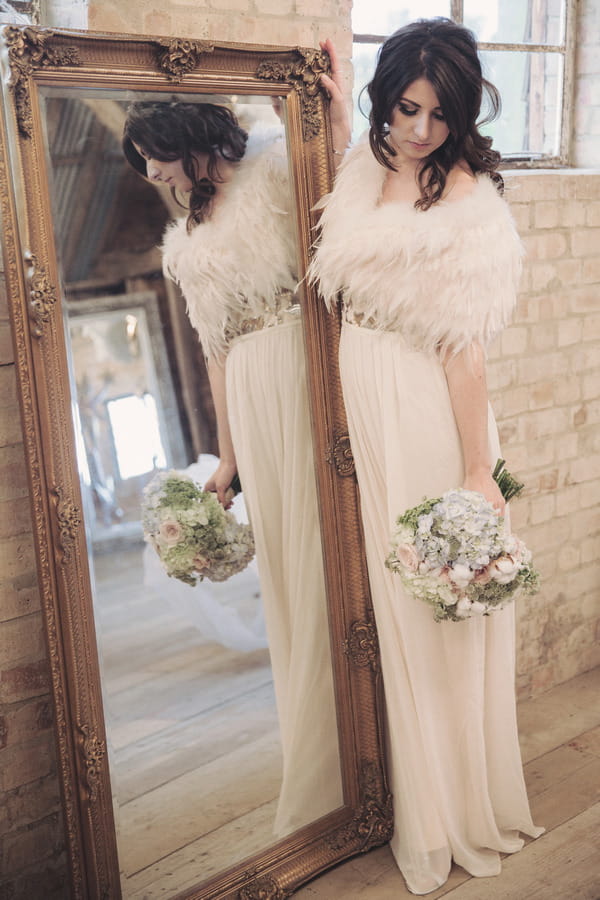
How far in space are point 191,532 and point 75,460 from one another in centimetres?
35

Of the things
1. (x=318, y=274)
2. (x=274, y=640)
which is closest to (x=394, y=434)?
(x=318, y=274)

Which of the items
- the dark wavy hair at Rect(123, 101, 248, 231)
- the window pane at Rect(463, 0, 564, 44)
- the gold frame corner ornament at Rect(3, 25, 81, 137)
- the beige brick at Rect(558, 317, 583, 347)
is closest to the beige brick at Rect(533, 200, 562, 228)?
the beige brick at Rect(558, 317, 583, 347)

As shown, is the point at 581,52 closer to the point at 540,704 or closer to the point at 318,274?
the point at 318,274

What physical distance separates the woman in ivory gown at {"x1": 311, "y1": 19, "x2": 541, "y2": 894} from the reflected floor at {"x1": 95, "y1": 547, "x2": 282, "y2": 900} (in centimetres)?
41

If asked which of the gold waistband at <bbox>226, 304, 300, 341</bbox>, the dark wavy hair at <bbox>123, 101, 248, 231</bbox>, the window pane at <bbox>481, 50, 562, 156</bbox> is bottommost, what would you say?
the gold waistband at <bbox>226, 304, 300, 341</bbox>

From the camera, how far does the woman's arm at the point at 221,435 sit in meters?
2.17

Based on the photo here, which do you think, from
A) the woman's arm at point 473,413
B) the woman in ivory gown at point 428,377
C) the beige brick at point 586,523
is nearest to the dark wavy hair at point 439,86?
the woman in ivory gown at point 428,377

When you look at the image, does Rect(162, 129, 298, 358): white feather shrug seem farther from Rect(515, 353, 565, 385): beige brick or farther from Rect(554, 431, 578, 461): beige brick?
Rect(554, 431, 578, 461): beige brick

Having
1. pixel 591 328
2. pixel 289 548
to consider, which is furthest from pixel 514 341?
pixel 289 548

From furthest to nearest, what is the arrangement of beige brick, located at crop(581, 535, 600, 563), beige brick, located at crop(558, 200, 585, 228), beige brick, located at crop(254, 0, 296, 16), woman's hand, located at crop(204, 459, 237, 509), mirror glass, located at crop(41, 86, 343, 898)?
1. beige brick, located at crop(581, 535, 600, 563)
2. beige brick, located at crop(558, 200, 585, 228)
3. beige brick, located at crop(254, 0, 296, 16)
4. woman's hand, located at crop(204, 459, 237, 509)
5. mirror glass, located at crop(41, 86, 343, 898)

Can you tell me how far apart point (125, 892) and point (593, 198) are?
2786 millimetres

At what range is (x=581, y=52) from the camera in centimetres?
354

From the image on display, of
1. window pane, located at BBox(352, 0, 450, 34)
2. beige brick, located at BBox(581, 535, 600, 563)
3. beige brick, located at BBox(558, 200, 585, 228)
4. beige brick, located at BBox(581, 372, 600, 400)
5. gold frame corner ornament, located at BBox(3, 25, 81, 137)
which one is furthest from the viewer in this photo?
beige brick, located at BBox(581, 535, 600, 563)

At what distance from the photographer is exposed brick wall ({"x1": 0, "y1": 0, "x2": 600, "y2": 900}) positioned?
2.27 metres
